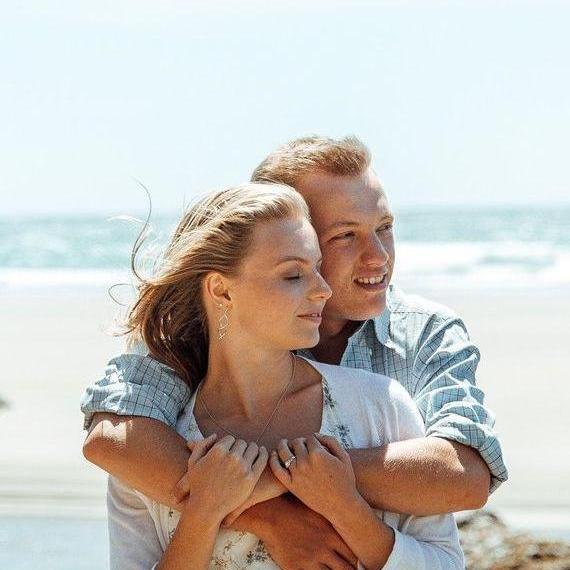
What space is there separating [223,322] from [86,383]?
25.9 feet

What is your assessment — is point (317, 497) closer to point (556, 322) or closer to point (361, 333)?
point (361, 333)

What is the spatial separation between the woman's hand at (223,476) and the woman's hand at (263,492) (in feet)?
0.05

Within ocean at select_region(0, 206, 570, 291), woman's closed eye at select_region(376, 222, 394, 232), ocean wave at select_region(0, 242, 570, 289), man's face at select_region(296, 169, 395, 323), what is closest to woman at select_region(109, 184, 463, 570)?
man's face at select_region(296, 169, 395, 323)

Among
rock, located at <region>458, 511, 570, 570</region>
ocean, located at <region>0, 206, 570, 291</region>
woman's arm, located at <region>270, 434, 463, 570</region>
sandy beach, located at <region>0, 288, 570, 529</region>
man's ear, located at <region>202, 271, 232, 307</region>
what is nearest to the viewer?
woman's arm, located at <region>270, 434, 463, 570</region>

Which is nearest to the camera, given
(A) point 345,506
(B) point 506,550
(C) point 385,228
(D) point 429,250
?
(A) point 345,506

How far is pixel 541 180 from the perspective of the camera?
50469 mm

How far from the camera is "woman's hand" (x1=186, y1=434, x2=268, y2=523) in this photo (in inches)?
108

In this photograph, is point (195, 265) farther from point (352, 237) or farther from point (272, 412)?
point (352, 237)

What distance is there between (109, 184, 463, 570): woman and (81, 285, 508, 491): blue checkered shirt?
2.6 inches

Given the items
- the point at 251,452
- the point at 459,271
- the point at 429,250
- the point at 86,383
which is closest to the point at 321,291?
the point at 251,452

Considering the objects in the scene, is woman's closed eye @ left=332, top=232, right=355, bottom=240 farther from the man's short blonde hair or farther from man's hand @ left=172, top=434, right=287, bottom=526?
man's hand @ left=172, top=434, right=287, bottom=526

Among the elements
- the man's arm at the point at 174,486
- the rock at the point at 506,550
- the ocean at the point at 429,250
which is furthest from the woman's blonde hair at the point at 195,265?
the ocean at the point at 429,250

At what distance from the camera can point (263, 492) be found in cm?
276

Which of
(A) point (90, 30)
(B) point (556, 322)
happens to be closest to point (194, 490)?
(B) point (556, 322)
